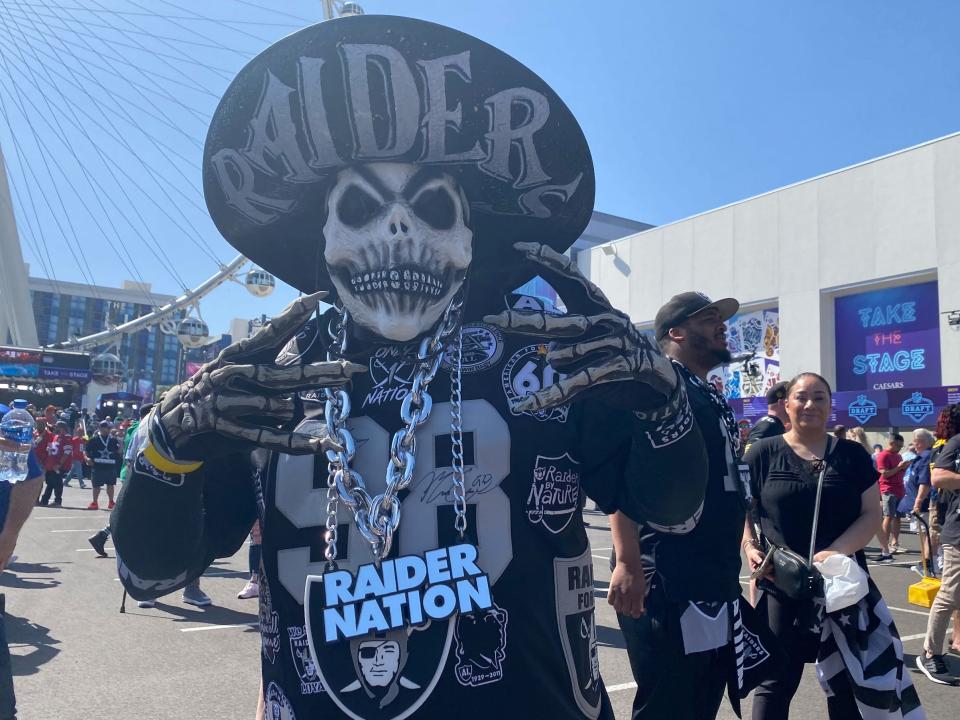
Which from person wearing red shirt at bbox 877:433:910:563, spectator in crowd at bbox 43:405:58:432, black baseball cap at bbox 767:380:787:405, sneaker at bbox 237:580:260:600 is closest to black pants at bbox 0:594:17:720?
sneaker at bbox 237:580:260:600

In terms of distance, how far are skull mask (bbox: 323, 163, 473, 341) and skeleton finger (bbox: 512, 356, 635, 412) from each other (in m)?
0.36

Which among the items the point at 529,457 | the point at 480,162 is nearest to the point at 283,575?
the point at 529,457

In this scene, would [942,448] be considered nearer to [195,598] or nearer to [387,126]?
[387,126]

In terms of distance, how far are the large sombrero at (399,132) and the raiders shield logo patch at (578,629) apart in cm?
58

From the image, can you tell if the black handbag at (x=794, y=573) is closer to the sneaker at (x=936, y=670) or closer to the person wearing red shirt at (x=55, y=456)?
the sneaker at (x=936, y=670)

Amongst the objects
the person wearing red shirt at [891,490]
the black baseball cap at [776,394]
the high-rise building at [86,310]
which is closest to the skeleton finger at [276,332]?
the black baseball cap at [776,394]

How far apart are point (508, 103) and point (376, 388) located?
58 cm

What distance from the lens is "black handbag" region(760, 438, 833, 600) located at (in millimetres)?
3299

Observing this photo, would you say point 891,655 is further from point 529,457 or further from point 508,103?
point 508,103

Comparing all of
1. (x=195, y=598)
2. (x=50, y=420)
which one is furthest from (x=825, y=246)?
(x=195, y=598)

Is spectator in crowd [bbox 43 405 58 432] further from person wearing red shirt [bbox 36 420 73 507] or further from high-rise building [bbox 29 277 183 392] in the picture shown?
high-rise building [bbox 29 277 183 392]

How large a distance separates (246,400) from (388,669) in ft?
1.56

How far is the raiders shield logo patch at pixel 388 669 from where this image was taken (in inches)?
49.7

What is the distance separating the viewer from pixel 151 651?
17.0ft
